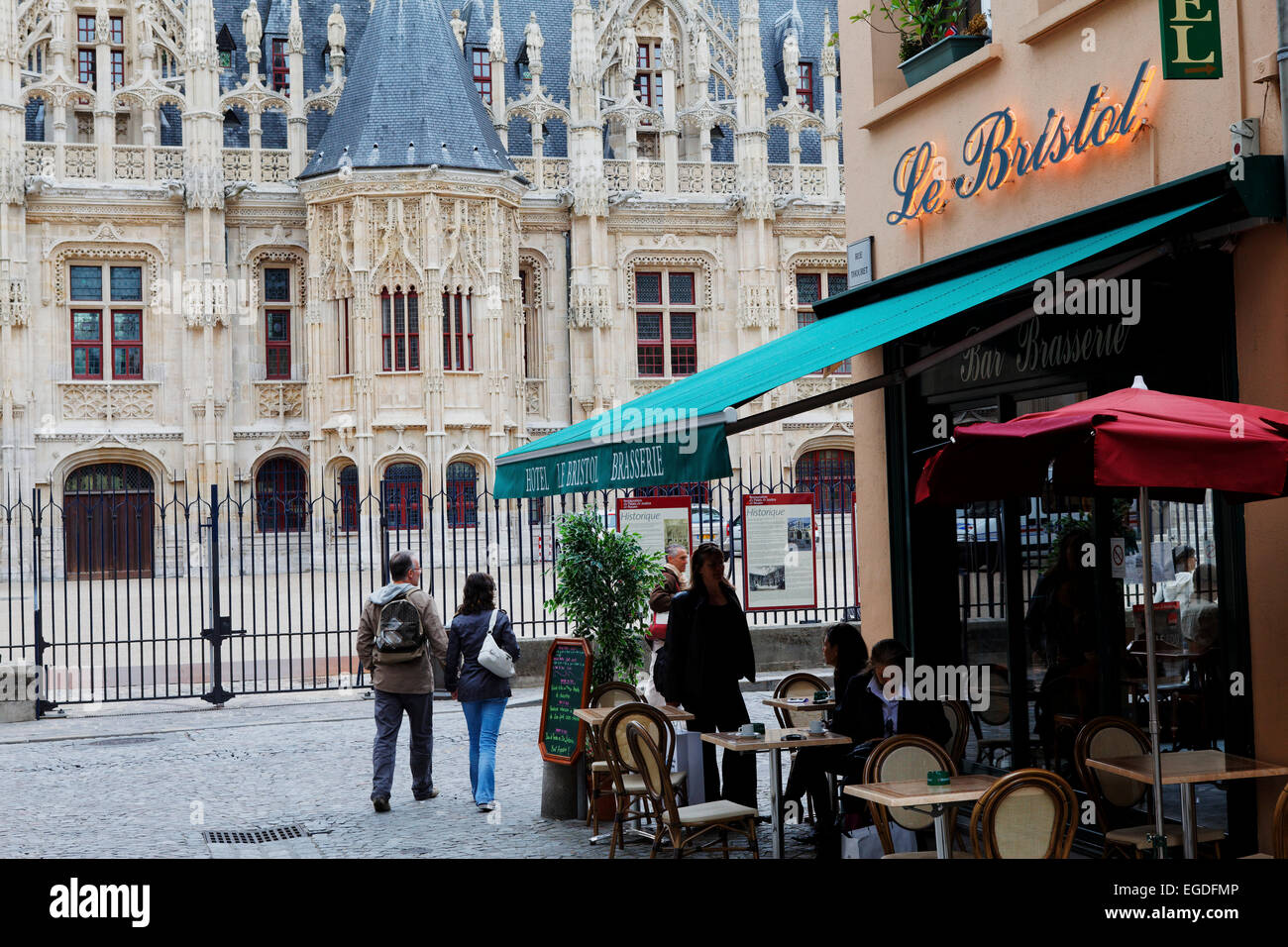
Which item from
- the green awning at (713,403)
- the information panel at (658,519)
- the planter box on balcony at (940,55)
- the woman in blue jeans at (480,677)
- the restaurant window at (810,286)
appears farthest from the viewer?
the restaurant window at (810,286)

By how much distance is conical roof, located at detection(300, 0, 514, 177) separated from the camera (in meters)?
30.1

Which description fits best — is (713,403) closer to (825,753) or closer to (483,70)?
(825,753)

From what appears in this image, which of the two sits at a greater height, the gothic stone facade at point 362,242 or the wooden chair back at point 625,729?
the gothic stone facade at point 362,242

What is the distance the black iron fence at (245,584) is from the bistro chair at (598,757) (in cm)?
117

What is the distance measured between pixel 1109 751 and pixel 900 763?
38.5 inches

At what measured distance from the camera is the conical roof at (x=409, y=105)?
30.1m

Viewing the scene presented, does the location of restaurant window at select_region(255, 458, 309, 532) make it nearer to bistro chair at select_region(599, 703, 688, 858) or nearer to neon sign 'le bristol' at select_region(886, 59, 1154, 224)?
neon sign 'le bristol' at select_region(886, 59, 1154, 224)

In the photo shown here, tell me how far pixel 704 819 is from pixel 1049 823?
2162 mm

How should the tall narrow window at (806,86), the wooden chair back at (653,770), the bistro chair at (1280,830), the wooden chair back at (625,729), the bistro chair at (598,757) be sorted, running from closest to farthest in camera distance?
1. the bistro chair at (1280,830)
2. the wooden chair back at (653,770)
3. the wooden chair back at (625,729)
4. the bistro chair at (598,757)
5. the tall narrow window at (806,86)

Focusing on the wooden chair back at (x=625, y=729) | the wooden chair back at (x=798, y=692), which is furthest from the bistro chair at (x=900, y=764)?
the wooden chair back at (x=798, y=692)

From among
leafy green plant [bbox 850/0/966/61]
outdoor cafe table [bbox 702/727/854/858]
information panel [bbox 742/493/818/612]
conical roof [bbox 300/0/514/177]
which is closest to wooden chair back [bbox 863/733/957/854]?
outdoor cafe table [bbox 702/727/854/858]

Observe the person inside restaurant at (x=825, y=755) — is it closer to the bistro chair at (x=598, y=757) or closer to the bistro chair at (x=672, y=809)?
the bistro chair at (x=672, y=809)

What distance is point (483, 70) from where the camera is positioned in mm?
35031
